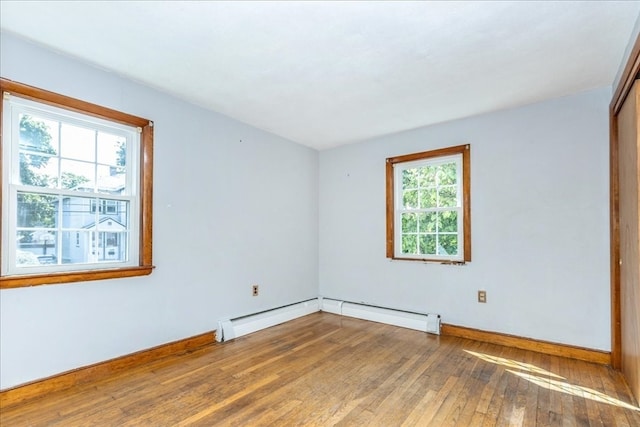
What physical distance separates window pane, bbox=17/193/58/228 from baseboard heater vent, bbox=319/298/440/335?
3.16 metres

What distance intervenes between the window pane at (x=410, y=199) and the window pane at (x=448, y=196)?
29 cm

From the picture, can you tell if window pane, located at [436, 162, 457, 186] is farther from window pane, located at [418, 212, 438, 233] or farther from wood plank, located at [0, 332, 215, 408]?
wood plank, located at [0, 332, 215, 408]

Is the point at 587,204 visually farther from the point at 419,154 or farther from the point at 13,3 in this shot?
the point at 13,3

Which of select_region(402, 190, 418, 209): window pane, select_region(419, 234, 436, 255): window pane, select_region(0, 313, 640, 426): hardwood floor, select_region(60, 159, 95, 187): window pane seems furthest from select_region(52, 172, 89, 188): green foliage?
select_region(419, 234, 436, 255): window pane

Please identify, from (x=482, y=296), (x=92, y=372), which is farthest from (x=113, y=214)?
(x=482, y=296)

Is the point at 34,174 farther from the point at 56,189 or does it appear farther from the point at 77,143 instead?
the point at 77,143

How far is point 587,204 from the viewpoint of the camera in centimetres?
279

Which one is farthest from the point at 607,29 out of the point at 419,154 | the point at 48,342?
the point at 48,342

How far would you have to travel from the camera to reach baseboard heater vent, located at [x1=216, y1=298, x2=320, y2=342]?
3258mm

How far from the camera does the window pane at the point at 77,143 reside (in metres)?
2.36

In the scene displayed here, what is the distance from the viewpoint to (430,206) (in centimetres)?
375

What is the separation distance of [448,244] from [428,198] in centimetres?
57

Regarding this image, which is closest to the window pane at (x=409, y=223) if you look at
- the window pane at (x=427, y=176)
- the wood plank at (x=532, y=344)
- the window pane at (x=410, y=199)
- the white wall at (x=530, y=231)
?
the window pane at (x=410, y=199)

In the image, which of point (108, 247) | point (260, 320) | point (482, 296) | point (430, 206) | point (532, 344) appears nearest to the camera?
point (108, 247)
